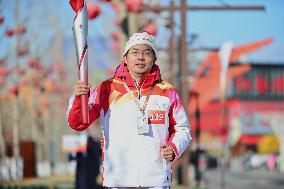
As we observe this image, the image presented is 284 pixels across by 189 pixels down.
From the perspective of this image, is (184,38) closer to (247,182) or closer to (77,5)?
(247,182)

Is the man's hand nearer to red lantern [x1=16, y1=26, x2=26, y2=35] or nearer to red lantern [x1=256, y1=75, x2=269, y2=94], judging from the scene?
red lantern [x1=16, y1=26, x2=26, y2=35]

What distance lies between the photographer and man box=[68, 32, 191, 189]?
408 cm

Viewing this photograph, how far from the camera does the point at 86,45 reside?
13.5 feet

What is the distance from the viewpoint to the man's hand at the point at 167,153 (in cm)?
408

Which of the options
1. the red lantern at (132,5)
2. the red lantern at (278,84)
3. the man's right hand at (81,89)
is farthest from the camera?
the red lantern at (278,84)

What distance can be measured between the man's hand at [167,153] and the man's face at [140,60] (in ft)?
1.47

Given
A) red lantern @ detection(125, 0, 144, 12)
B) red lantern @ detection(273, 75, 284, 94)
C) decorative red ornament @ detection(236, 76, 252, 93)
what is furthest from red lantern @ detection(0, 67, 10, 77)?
red lantern @ detection(273, 75, 284, 94)

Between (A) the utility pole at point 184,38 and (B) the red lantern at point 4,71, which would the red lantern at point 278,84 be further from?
(B) the red lantern at point 4,71

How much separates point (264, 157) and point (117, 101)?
52.0m

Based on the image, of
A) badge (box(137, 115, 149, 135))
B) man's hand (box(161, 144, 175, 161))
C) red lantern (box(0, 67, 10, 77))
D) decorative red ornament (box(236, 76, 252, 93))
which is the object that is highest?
decorative red ornament (box(236, 76, 252, 93))

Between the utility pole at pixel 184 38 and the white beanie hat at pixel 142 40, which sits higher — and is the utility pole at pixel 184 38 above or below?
above

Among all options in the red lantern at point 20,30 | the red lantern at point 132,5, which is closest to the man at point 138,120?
the red lantern at point 132,5

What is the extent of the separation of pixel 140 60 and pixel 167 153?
56 centimetres

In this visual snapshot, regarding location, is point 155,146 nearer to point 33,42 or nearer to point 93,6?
point 93,6
